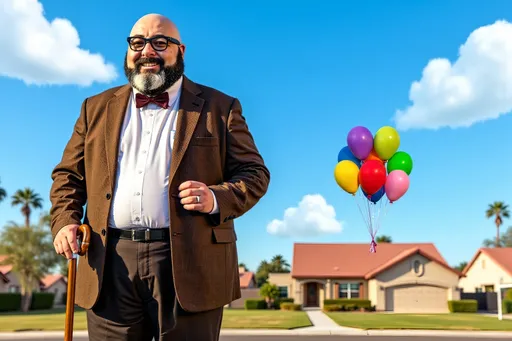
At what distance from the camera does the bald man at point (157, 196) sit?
8.70 feet

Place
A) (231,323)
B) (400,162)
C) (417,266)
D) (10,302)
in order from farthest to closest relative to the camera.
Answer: (10,302), (417,266), (231,323), (400,162)

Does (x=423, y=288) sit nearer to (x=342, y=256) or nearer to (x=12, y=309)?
(x=342, y=256)

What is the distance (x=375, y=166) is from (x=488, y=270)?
3376cm

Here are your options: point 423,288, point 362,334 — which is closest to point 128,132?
point 362,334

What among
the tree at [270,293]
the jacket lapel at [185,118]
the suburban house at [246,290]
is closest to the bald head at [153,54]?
the jacket lapel at [185,118]

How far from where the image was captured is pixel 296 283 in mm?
45062

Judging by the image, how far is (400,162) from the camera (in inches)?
763

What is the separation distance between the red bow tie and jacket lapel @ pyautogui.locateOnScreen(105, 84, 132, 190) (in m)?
0.08

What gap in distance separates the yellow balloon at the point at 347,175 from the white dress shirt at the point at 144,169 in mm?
16500

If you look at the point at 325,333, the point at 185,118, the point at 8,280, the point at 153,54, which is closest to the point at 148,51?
the point at 153,54

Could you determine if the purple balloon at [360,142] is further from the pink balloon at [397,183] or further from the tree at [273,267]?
the tree at [273,267]

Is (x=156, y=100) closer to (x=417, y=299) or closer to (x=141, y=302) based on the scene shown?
(x=141, y=302)

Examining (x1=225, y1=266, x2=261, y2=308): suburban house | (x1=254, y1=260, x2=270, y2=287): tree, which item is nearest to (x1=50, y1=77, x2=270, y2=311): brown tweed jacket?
(x1=225, y1=266, x2=261, y2=308): suburban house

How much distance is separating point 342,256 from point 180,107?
4523cm
